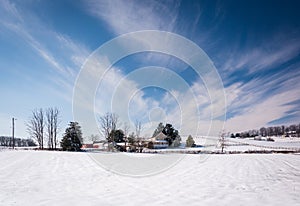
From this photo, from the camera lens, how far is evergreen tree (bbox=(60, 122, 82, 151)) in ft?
128

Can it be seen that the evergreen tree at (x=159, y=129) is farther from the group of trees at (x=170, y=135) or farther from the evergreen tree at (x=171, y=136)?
the evergreen tree at (x=171, y=136)

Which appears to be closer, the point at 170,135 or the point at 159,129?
the point at 159,129

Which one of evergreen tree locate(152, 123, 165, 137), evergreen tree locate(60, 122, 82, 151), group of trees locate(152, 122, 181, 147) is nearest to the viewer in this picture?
evergreen tree locate(60, 122, 82, 151)

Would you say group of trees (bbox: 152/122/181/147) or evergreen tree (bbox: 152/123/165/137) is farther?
group of trees (bbox: 152/122/181/147)

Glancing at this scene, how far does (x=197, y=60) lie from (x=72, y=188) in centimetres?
946

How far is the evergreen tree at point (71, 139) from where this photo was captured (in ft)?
128

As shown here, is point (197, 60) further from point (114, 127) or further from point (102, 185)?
point (114, 127)

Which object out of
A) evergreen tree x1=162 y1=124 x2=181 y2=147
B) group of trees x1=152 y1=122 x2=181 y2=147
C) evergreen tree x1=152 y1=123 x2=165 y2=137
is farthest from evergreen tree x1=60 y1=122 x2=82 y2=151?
evergreen tree x1=162 y1=124 x2=181 y2=147

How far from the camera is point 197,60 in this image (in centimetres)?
1162

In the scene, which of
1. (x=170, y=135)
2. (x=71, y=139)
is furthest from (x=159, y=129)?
(x=71, y=139)

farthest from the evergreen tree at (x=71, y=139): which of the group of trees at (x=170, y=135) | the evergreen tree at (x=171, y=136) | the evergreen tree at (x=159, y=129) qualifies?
the evergreen tree at (x=171, y=136)

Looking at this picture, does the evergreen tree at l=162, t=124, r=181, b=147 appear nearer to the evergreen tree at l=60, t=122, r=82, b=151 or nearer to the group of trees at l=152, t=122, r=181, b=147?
the group of trees at l=152, t=122, r=181, b=147

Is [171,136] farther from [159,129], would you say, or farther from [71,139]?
[71,139]

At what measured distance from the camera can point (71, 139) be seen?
130 ft
